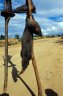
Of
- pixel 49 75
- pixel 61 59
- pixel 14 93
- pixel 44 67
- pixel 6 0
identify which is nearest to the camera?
pixel 6 0

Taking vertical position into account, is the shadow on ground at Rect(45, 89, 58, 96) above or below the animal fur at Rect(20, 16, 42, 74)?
below

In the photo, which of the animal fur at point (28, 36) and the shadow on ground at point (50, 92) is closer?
the animal fur at point (28, 36)

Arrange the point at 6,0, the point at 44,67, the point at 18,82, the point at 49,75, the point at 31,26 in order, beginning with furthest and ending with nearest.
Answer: the point at 44,67, the point at 49,75, the point at 18,82, the point at 6,0, the point at 31,26

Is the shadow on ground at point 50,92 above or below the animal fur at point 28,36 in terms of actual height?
below

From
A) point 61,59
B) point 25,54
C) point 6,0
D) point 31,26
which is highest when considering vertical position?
point 6,0

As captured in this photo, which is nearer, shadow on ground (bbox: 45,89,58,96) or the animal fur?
the animal fur

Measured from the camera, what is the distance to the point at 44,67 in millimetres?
15297

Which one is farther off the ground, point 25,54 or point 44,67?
point 25,54

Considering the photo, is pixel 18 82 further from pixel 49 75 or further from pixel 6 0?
pixel 6 0

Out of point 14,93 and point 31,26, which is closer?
point 31,26

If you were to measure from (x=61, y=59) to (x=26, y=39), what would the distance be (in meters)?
8.86

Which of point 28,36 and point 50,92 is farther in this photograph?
point 50,92

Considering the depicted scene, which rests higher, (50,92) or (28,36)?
(28,36)

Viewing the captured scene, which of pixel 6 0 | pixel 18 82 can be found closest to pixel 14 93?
pixel 18 82
